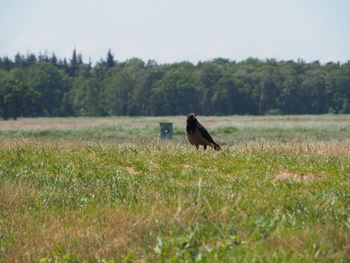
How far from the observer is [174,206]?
9.13 metres

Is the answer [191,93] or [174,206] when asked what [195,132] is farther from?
[191,93]

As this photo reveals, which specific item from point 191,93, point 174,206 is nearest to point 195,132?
point 174,206

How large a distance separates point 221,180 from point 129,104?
140 m

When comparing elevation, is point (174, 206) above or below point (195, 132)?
below

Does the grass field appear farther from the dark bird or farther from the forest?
the forest

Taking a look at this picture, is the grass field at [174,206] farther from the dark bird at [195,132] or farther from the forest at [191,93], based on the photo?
the forest at [191,93]

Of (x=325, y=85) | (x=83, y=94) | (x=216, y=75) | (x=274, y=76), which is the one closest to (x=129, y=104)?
(x=83, y=94)

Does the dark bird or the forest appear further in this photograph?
the forest

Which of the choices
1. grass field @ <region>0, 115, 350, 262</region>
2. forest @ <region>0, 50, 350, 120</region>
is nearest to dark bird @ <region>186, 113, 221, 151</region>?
grass field @ <region>0, 115, 350, 262</region>

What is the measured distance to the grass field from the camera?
7.30 meters

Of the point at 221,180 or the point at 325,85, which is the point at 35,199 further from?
the point at 325,85

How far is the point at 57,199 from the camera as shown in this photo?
10.4 m

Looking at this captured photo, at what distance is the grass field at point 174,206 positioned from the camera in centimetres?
730

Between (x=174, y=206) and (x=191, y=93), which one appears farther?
(x=191, y=93)
